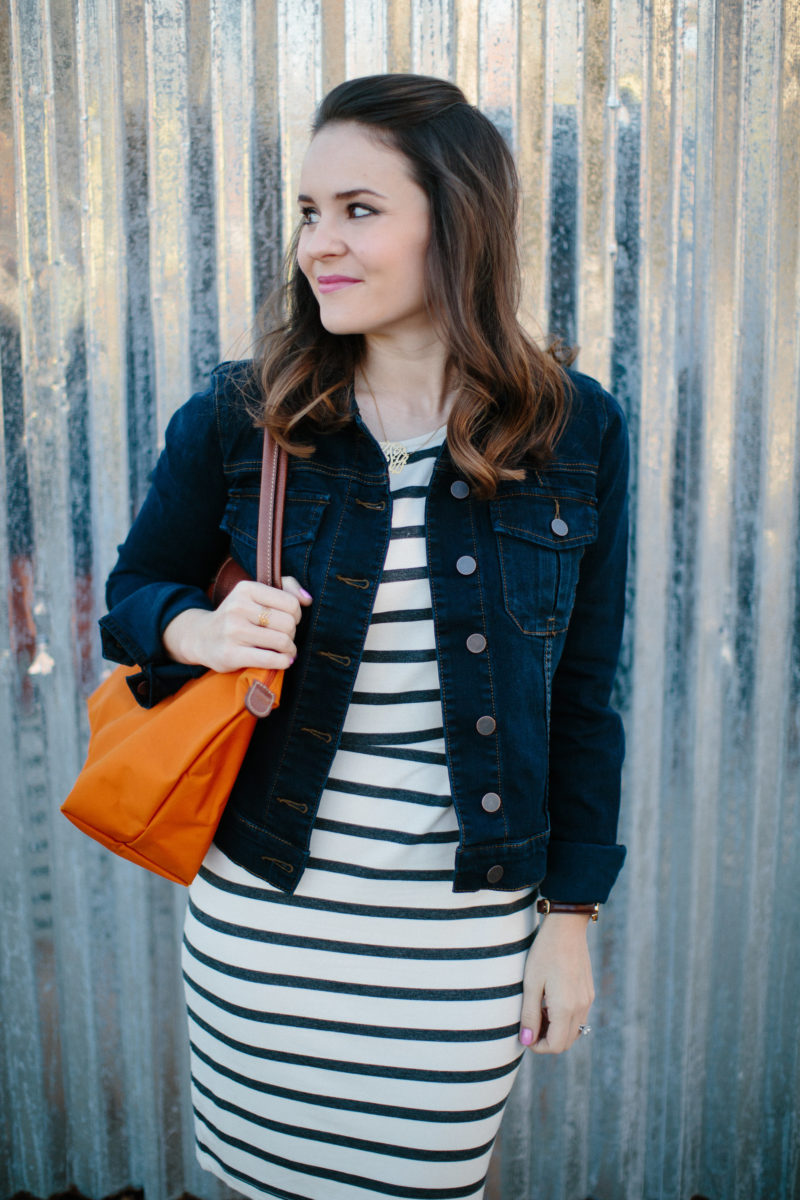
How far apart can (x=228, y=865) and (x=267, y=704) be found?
336 mm

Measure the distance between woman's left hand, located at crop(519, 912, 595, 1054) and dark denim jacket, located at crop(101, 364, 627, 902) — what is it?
61 millimetres

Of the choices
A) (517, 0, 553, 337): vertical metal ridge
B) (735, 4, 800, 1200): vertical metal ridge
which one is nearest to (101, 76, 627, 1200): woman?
(517, 0, 553, 337): vertical metal ridge

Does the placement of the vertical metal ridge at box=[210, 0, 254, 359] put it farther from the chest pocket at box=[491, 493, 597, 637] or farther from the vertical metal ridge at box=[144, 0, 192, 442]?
the chest pocket at box=[491, 493, 597, 637]

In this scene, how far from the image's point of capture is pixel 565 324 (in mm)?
1890

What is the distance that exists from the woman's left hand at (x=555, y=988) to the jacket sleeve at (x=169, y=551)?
0.65 meters

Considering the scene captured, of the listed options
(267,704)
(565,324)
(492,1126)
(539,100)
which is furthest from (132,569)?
(539,100)

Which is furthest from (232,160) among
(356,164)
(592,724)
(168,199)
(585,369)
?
(592,724)

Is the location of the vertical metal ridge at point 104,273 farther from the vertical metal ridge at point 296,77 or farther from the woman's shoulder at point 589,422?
the woman's shoulder at point 589,422

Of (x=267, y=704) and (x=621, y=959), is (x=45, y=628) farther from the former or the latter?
(x=621, y=959)

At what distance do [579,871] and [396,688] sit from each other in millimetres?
404

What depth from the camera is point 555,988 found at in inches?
48.7

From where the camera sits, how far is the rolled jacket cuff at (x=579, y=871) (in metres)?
1.29

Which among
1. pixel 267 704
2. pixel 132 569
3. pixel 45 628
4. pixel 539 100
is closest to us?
pixel 267 704

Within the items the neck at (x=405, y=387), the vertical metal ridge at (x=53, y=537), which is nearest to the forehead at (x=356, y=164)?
the neck at (x=405, y=387)
